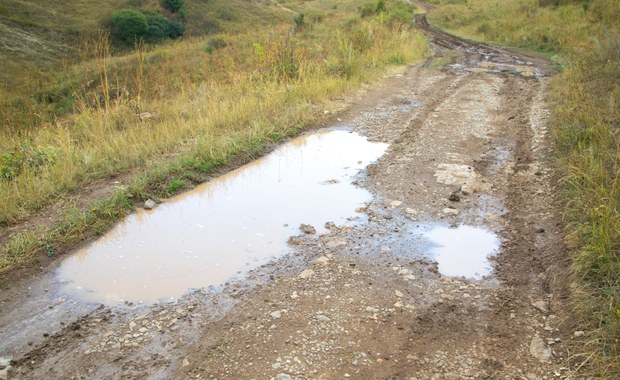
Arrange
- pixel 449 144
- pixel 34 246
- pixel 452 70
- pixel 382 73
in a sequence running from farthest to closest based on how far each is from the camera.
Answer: pixel 452 70, pixel 382 73, pixel 449 144, pixel 34 246

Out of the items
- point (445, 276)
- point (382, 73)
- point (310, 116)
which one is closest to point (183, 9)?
point (382, 73)

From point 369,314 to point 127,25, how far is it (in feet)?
114

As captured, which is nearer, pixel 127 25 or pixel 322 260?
pixel 322 260

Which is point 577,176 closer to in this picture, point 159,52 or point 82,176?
point 82,176

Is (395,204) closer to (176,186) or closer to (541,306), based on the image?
(541,306)

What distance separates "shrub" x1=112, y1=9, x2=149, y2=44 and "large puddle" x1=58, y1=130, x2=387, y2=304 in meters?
30.4

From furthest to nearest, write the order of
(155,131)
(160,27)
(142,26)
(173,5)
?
(173,5), (160,27), (142,26), (155,131)

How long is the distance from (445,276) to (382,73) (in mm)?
9247

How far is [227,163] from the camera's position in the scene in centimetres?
640

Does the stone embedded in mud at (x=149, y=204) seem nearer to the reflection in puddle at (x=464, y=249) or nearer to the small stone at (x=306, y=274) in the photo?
the small stone at (x=306, y=274)

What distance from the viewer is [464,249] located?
4.33 meters

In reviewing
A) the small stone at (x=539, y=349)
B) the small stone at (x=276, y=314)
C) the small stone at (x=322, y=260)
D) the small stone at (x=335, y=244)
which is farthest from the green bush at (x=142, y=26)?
the small stone at (x=539, y=349)

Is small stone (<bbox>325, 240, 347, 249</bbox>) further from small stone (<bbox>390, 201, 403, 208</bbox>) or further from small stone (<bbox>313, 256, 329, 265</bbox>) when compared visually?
small stone (<bbox>390, 201, 403, 208</bbox>)

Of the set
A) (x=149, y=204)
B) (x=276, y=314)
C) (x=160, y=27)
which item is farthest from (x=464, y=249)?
(x=160, y=27)
